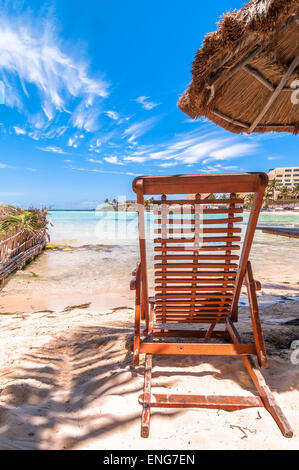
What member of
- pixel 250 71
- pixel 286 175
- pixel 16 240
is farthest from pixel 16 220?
pixel 286 175

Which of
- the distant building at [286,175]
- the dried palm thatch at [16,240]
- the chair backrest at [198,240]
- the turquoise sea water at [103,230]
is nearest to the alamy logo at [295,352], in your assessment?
the chair backrest at [198,240]

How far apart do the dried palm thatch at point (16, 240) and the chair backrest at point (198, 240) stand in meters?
5.94

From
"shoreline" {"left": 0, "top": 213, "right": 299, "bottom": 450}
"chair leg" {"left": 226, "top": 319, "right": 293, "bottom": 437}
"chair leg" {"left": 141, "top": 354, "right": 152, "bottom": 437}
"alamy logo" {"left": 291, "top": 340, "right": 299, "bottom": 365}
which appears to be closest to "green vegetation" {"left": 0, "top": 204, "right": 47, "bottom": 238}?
"shoreline" {"left": 0, "top": 213, "right": 299, "bottom": 450}

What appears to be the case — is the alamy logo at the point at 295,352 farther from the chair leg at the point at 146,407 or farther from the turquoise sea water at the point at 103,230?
the turquoise sea water at the point at 103,230

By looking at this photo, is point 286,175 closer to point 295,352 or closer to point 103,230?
point 103,230

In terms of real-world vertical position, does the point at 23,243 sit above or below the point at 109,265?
above

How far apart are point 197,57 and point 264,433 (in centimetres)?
307

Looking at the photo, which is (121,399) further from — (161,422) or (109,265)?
(109,265)

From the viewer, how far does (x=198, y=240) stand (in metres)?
2.17

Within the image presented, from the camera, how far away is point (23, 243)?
357 inches

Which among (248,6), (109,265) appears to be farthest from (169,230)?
(109,265)

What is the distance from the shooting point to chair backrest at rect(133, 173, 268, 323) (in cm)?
184

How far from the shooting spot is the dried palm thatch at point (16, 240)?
704 centimetres

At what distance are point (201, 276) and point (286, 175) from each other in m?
122
